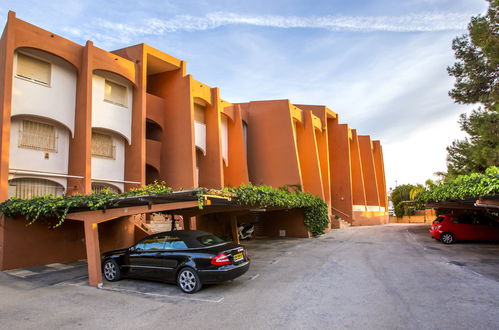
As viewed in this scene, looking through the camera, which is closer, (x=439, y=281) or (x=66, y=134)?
(x=439, y=281)

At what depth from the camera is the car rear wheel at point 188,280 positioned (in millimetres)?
7828

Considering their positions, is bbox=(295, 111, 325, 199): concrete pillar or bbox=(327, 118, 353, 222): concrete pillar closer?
bbox=(295, 111, 325, 199): concrete pillar

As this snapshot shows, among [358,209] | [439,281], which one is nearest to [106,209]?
[439,281]

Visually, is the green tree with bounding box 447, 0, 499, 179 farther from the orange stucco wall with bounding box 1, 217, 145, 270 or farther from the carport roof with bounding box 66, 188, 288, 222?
the orange stucco wall with bounding box 1, 217, 145, 270

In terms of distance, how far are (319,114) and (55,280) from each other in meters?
26.4

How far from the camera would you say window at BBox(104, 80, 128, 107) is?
680 inches

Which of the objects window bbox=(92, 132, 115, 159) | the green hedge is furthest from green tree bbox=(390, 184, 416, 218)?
window bbox=(92, 132, 115, 159)

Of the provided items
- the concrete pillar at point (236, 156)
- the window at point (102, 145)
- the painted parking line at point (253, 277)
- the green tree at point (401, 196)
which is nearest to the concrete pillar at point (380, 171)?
the green tree at point (401, 196)

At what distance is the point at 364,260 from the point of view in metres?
12.4

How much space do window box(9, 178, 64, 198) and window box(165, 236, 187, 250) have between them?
321 inches

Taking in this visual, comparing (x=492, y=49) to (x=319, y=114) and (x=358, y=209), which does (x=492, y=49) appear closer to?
(x=319, y=114)

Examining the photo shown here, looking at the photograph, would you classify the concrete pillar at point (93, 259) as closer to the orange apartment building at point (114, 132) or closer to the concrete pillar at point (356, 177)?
the orange apartment building at point (114, 132)

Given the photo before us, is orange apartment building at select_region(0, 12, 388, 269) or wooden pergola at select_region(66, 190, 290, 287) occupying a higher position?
orange apartment building at select_region(0, 12, 388, 269)

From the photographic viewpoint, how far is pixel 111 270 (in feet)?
30.9
